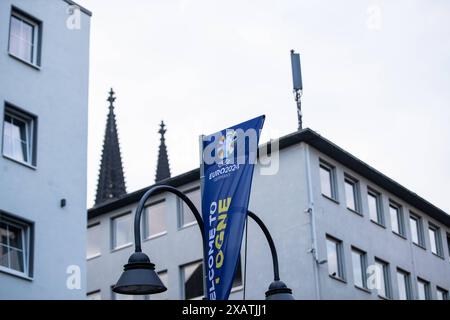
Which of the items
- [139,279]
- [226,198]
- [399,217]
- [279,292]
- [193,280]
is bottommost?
[139,279]

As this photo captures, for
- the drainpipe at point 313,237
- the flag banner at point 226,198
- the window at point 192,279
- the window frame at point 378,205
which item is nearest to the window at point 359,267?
the window frame at point 378,205

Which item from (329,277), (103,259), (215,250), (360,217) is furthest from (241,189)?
(103,259)

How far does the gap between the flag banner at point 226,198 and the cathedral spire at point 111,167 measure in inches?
3111

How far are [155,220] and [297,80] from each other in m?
8.94

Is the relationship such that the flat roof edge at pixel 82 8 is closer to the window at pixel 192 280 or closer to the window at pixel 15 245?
the window at pixel 15 245

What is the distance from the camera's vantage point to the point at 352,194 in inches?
1809

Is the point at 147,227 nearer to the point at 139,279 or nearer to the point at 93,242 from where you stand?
the point at 93,242

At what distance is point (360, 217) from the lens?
4519cm

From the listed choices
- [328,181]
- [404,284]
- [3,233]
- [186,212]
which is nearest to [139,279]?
[3,233]

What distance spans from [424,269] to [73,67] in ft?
80.7

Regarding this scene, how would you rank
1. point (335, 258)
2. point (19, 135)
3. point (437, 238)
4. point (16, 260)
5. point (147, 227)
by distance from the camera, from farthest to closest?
1. point (437, 238)
2. point (147, 227)
3. point (335, 258)
4. point (19, 135)
5. point (16, 260)

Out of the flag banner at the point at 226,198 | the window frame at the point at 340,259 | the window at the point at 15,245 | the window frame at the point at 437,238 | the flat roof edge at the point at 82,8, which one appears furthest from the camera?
the window frame at the point at 437,238

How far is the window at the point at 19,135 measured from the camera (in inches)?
1078
